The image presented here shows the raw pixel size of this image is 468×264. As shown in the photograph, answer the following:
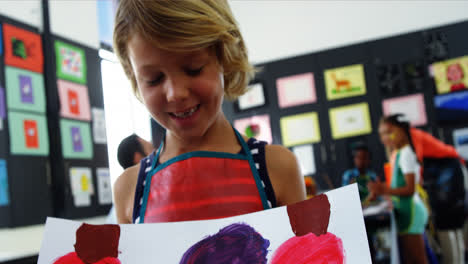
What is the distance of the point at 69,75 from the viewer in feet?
8.73

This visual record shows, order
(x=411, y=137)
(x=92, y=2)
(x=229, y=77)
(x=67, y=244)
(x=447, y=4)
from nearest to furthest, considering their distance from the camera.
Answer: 1. (x=67, y=244)
2. (x=229, y=77)
3. (x=411, y=137)
4. (x=92, y=2)
5. (x=447, y=4)

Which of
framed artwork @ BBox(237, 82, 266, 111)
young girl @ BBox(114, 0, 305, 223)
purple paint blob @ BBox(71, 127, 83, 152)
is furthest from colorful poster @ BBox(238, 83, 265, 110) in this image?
young girl @ BBox(114, 0, 305, 223)

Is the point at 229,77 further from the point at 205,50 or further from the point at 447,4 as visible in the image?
the point at 447,4

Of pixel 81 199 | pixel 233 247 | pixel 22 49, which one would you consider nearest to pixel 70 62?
pixel 22 49

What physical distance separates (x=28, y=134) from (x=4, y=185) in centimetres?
30

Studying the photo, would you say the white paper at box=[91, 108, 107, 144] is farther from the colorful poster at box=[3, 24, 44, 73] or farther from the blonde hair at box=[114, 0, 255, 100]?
the blonde hair at box=[114, 0, 255, 100]

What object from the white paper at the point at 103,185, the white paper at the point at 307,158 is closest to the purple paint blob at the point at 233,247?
the white paper at the point at 103,185

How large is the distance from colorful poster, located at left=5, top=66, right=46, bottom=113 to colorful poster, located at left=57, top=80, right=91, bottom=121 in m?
0.17

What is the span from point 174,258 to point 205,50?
0.20m

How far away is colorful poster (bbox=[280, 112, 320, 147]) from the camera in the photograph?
13.7 ft

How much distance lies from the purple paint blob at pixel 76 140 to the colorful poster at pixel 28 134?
24 cm

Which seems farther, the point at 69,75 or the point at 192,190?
the point at 69,75

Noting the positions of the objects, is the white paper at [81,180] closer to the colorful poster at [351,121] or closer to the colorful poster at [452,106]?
the colorful poster at [351,121]

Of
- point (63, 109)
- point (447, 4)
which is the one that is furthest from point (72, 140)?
point (447, 4)
